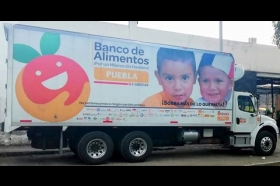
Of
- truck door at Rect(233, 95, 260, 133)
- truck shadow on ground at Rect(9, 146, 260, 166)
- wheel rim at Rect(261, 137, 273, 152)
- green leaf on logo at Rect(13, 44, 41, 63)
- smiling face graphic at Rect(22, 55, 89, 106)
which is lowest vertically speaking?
truck shadow on ground at Rect(9, 146, 260, 166)

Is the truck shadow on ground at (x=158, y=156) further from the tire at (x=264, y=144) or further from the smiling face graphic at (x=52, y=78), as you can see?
the smiling face graphic at (x=52, y=78)

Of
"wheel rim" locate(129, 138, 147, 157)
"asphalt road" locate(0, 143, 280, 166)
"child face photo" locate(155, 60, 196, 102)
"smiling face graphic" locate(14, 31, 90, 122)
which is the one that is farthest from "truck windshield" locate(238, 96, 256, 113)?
"smiling face graphic" locate(14, 31, 90, 122)

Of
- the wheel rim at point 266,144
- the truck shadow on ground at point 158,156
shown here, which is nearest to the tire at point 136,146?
the truck shadow on ground at point 158,156

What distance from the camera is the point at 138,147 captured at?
34.7 feet

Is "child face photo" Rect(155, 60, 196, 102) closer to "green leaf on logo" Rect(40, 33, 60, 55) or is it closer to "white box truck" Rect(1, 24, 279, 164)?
"white box truck" Rect(1, 24, 279, 164)

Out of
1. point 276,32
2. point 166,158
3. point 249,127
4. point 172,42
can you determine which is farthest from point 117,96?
point 172,42

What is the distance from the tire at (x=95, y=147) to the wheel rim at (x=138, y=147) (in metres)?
0.74

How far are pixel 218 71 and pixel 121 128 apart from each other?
398 cm

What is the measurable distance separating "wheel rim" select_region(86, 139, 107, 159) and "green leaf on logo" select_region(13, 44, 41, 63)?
2.90 m

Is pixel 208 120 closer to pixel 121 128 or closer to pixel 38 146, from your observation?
pixel 121 128

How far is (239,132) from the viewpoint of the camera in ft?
40.3

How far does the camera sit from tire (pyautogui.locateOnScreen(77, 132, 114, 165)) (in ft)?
31.7

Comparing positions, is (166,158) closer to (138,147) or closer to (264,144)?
(138,147)
